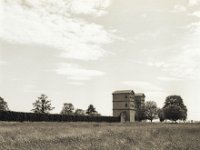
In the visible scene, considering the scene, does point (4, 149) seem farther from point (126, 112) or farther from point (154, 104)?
point (154, 104)

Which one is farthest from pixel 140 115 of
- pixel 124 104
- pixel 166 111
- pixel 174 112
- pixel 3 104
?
pixel 3 104

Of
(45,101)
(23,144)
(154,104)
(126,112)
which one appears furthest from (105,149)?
(154,104)

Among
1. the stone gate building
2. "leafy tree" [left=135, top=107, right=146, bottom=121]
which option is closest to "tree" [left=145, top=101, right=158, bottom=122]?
"leafy tree" [left=135, top=107, right=146, bottom=121]

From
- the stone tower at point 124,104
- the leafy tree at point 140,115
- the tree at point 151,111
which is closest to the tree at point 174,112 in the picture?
the tree at point 151,111

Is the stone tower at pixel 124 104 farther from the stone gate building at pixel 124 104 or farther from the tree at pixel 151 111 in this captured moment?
the tree at pixel 151 111

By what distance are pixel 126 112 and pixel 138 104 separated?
70.7ft

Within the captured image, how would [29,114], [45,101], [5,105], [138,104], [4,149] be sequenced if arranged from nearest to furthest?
1. [4,149]
2. [29,114]
3. [45,101]
4. [5,105]
5. [138,104]

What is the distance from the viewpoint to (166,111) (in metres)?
110

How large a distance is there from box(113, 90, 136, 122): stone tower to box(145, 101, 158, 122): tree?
6.92 meters

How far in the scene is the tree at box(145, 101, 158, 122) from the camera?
4938 inches

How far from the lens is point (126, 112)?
119 m

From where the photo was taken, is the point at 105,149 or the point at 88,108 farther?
the point at 88,108

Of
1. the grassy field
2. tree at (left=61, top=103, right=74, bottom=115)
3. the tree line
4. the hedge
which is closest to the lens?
the grassy field

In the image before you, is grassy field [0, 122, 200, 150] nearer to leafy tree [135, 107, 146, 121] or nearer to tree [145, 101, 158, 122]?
tree [145, 101, 158, 122]
